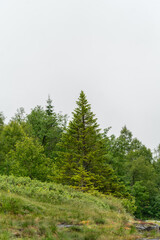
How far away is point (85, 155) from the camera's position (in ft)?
82.9

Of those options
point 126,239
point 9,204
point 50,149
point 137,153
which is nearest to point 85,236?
point 126,239

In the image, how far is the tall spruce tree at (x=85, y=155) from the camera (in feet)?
80.5

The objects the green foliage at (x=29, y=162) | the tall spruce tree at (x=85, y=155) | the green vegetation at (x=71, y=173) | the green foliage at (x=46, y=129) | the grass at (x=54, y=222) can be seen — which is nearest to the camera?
the grass at (x=54, y=222)

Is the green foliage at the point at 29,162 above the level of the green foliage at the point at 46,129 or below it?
below

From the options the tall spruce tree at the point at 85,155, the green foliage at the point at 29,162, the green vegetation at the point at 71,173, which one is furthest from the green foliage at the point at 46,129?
the green foliage at the point at 29,162

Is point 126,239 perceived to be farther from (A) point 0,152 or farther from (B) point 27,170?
(A) point 0,152

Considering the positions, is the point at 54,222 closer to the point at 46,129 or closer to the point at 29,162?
the point at 29,162

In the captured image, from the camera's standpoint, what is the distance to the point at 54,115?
43.1 m

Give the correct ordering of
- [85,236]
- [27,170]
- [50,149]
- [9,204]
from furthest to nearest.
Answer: [50,149], [27,170], [9,204], [85,236]

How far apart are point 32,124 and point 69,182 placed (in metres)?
19.7

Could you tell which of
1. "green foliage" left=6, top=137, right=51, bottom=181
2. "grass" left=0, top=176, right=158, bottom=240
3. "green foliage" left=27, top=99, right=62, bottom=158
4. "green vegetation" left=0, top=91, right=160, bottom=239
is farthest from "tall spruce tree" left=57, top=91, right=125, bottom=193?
"green foliage" left=27, top=99, right=62, bottom=158

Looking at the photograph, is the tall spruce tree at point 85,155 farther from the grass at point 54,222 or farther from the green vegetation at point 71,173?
the grass at point 54,222

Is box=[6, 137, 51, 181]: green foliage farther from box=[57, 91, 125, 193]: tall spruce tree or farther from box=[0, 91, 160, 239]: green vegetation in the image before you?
box=[57, 91, 125, 193]: tall spruce tree

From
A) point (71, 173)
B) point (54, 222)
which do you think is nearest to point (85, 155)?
point (71, 173)
